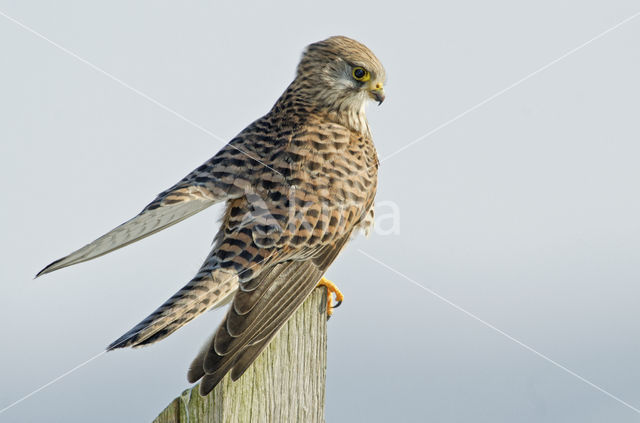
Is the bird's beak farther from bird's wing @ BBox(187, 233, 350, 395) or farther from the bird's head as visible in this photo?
bird's wing @ BBox(187, 233, 350, 395)

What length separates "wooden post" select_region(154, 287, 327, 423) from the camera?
273 centimetres

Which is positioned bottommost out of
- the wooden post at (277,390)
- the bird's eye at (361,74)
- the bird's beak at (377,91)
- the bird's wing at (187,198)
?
the wooden post at (277,390)

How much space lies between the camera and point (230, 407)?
271cm

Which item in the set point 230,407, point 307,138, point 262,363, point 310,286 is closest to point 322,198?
point 307,138

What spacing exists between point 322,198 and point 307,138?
1.72 feet

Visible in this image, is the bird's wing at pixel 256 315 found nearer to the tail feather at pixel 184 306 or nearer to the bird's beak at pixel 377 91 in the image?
the tail feather at pixel 184 306

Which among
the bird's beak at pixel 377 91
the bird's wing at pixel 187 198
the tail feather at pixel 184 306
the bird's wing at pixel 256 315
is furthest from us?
the bird's beak at pixel 377 91

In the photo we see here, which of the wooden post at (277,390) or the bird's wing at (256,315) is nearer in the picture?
the wooden post at (277,390)

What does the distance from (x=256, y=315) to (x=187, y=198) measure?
106cm

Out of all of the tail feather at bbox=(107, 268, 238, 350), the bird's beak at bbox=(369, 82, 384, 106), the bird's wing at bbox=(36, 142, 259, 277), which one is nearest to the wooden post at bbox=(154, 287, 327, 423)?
the tail feather at bbox=(107, 268, 238, 350)

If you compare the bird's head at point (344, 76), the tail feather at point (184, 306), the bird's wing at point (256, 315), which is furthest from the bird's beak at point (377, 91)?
the tail feather at point (184, 306)

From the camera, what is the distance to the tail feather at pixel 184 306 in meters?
3.03

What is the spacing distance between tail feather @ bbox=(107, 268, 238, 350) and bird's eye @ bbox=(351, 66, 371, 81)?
2.00 metres

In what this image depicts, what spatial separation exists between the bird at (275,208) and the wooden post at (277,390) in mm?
48
